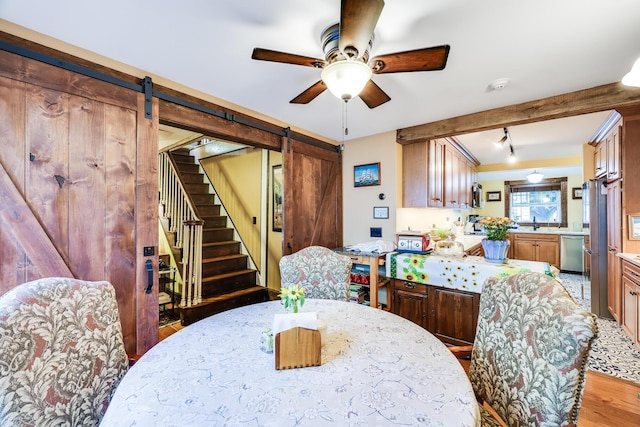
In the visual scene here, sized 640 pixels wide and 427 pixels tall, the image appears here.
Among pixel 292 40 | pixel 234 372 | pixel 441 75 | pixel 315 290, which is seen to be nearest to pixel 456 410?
pixel 234 372

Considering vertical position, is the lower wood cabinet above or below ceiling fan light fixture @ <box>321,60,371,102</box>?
below

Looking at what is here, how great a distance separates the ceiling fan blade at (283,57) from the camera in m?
1.39

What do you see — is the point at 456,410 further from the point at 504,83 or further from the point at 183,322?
the point at 183,322

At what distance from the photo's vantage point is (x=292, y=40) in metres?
1.61

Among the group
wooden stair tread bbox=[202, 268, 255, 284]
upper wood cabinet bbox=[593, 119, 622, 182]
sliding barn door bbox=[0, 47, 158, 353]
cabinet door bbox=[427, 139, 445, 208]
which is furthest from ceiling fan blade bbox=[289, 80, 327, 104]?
upper wood cabinet bbox=[593, 119, 622, 182]

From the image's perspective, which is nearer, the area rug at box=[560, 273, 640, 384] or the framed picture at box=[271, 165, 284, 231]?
the area rug at box=[560, 273, 640, 384]

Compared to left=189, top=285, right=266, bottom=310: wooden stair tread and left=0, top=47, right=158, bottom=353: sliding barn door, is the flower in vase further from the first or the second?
left=189, top=285, right=266, bottom=310: wooden stair tread

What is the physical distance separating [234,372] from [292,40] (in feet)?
5.71

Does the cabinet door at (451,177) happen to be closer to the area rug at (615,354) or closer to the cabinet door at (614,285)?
the cabinet door at (614,285)

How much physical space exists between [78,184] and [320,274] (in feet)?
5.56

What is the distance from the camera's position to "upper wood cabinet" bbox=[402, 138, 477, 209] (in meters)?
3.30

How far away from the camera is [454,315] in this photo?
249 cm

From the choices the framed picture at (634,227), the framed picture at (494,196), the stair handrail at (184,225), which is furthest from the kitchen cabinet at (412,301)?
the framed picture at (494,196)

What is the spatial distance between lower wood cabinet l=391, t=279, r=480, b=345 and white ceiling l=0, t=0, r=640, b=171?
5.93ft
